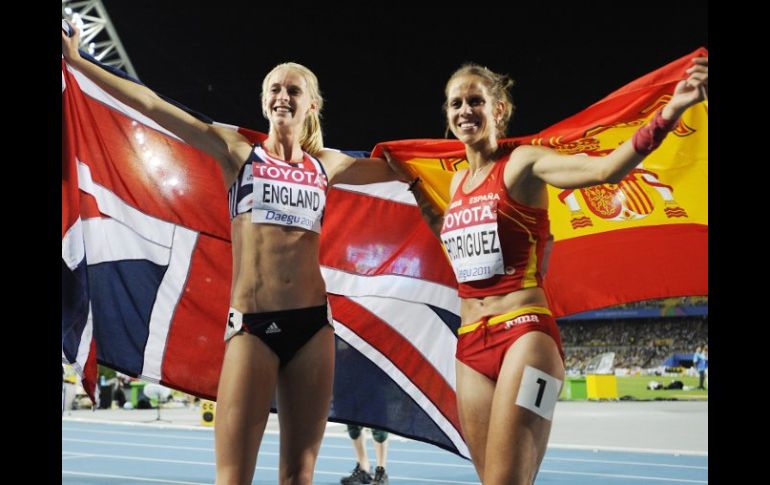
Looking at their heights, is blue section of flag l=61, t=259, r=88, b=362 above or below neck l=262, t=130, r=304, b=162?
below

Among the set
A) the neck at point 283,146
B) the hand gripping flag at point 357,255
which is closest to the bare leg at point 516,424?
the hand gripping flag at point 357,255

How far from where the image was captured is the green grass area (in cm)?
2514

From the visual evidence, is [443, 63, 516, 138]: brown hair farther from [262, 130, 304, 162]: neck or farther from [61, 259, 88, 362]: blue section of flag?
[61, 259, 88, 362]: blue section of flag

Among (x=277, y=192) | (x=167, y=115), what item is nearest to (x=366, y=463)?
(x=277, y=192)

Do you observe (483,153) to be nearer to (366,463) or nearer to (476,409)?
(476,409)

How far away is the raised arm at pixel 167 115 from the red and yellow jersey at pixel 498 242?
116 centimetres

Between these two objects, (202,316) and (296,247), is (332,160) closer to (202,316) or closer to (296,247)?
(296,247)

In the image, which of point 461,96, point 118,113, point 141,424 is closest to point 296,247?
point 461,96

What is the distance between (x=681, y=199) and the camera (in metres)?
4.98

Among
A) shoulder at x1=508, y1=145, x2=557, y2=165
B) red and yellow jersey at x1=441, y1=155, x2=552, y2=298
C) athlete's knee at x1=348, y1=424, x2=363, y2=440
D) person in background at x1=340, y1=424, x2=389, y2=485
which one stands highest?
shoulder at x1=508, y1=145, x2=557, y2=165

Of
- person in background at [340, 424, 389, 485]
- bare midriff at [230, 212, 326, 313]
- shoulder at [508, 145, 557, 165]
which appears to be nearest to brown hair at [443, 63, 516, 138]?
shoulder at [508, 145, 557, 165]

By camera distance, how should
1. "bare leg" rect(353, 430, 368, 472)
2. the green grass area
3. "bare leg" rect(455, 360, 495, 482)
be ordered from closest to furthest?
"bare leg" rect(455, 360, 495, 482) → "bare leg" rect(353, 430, 368, 472) → the green grass area

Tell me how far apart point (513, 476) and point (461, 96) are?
5.60ft

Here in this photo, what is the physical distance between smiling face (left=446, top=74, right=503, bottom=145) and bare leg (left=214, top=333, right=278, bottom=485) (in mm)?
1361
